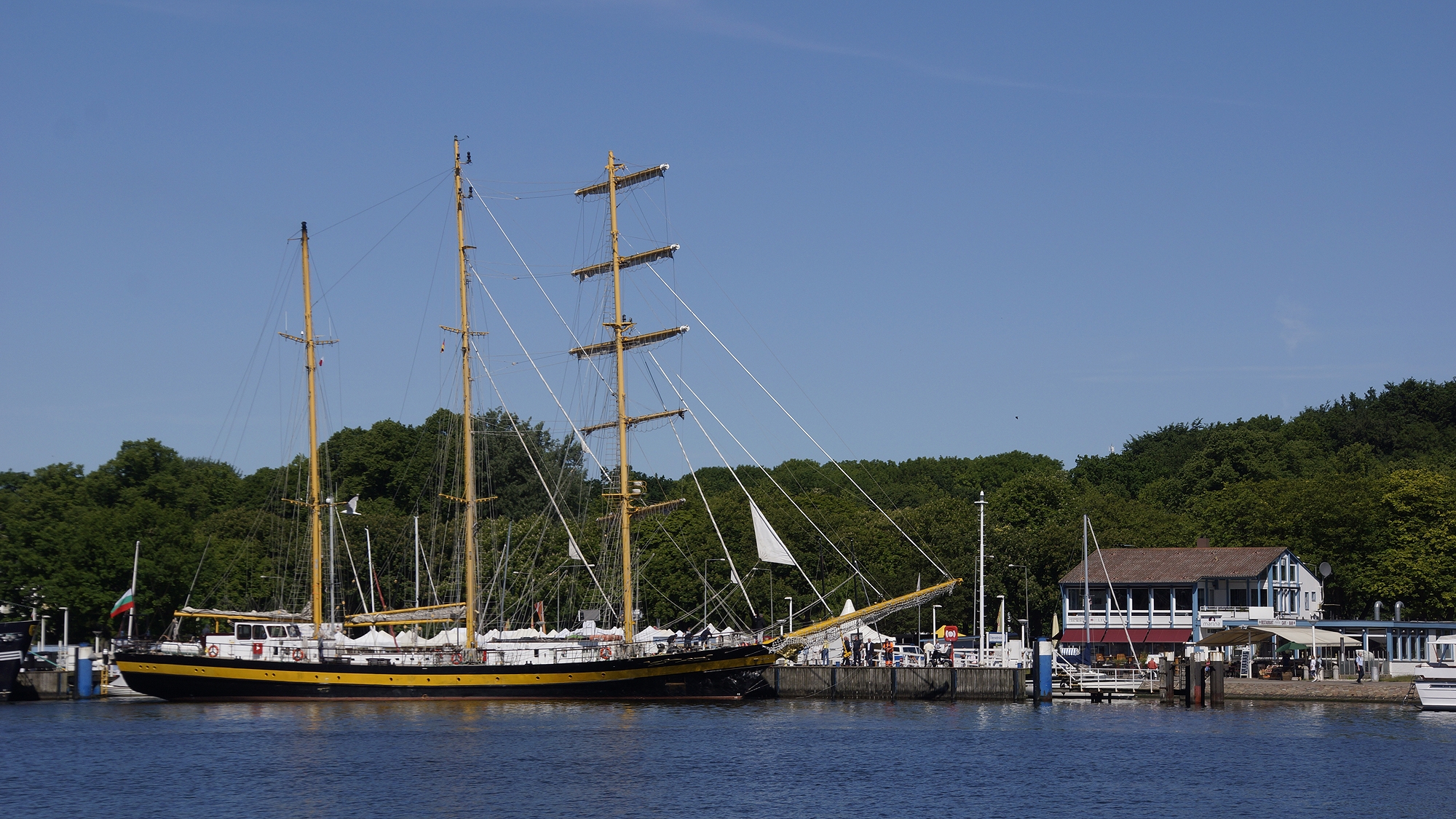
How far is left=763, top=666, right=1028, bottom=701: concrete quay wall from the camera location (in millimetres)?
64500

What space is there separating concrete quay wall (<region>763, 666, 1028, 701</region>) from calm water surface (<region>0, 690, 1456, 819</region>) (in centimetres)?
197

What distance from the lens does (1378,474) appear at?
3829 inches

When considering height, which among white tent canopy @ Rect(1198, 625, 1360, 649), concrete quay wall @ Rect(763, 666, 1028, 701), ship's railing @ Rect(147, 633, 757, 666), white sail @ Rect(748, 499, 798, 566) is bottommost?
concrete quay wall @ Rect(763, 666, 1028, 701)

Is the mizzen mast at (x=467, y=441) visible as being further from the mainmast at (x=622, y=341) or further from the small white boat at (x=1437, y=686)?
the small white boat at (x=1437, y=686)

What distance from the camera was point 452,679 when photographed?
6669 centimetres

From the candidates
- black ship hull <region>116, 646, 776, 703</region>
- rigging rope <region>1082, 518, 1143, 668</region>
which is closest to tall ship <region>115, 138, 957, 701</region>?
black ship hull <region>116, 646, 776, 703</region>

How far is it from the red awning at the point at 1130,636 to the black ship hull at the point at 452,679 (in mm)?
20174

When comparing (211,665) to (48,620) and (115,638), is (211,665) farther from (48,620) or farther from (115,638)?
(48,620)

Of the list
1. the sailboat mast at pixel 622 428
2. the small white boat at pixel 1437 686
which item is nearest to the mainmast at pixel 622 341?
the sailboat mast at pixel 622 428

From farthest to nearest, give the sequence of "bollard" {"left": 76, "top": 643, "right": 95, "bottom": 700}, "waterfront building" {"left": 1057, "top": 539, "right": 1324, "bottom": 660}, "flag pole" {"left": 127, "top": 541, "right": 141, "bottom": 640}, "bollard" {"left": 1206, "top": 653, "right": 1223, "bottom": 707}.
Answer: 1. "flag pole" {"left": 127, "top": 541, "right": 141, "bottom": 640}
2. "waterfront building" {"left": 1057, "top": 539, "right": 1324, "bottom": 660}
3. "bollard" {"left": 76, "top": 643, "right": 95, "bottom": 700}
4. "bollard" {"left": 1206, "top": 653, "right": 1223, "bottom": 707}

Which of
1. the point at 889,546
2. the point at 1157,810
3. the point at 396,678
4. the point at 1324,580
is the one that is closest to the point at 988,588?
the point at 889,546

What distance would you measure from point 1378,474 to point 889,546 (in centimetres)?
3248

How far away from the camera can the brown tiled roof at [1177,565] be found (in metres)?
75.3

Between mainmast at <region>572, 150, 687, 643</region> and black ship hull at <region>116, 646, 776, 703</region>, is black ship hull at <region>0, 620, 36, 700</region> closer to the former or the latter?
black ship hull at <region>116, 646, 776, 703</region>
